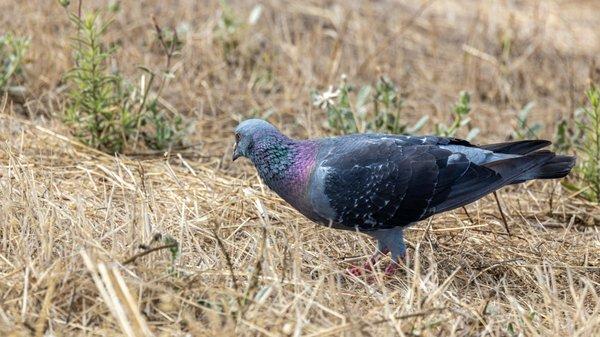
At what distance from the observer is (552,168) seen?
4.57 meters

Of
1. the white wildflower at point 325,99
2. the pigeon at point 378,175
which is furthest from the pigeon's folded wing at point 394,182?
the white wildflower at point 325,99

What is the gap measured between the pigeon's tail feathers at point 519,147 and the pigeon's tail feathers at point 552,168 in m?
0.11

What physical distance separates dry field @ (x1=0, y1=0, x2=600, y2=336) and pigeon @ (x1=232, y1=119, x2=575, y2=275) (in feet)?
0.69

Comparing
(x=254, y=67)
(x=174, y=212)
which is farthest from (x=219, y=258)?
(x=254, y=67)

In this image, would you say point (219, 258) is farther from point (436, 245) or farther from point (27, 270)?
point (436, 245)

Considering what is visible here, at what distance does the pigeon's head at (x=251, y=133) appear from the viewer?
4.45 meters

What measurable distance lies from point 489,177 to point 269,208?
1248 mm

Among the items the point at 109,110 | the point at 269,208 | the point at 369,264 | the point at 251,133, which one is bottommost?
the point at 269,208

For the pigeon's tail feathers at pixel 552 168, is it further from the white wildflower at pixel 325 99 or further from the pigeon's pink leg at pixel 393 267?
the white wildflower at pixel 325 99

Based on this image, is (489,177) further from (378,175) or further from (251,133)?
(251,133)

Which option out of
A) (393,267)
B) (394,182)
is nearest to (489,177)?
(394,182)

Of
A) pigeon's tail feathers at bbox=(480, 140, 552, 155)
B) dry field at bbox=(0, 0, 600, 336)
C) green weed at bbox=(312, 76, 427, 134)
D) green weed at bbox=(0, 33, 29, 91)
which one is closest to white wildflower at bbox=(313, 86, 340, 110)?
green weed at bbox=(312, 76, 427, 134)

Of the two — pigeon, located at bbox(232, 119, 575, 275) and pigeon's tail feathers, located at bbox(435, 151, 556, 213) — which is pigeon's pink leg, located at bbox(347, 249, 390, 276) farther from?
pigeon's tail feathers, located at bbox(435, 151, 556, 213)

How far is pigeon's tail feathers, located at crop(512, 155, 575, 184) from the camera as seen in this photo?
4.57 meters
